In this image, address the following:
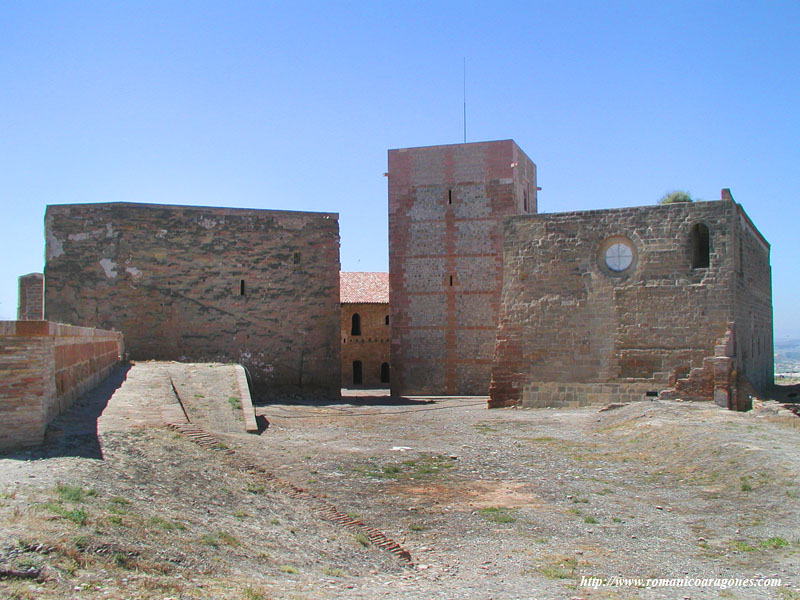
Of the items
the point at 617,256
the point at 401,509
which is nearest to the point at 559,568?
the point at 401,509

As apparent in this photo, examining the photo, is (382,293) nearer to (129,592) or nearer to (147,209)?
(147,209)

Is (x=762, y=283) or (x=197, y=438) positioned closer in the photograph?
(x=197, y=438)

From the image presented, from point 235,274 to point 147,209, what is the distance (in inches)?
129

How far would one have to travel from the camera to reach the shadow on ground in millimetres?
8086

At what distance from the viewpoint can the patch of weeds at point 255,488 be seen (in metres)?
8.52

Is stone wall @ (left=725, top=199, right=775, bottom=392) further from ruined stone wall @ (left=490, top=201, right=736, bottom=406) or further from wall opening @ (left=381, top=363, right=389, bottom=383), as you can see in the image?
wall opening @ (left=381, top=363, right=389, bottom=383)

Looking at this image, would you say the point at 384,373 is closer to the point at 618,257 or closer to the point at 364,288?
the point at 364,288

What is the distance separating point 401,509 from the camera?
28.0 feet

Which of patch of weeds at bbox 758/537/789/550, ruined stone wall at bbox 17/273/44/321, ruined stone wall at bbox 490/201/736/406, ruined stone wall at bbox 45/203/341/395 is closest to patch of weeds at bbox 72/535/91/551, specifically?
patch of weeds at bbox 758/537/789/550

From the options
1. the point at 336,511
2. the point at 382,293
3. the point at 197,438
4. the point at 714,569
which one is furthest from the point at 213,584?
the point at 382,293

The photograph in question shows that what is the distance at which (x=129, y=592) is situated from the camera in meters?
4.73

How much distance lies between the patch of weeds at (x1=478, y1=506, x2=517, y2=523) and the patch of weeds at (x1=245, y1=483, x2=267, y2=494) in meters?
2.50

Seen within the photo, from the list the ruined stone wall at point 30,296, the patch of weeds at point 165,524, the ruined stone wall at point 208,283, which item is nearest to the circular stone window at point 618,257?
the ruined stone wall at point 208,283

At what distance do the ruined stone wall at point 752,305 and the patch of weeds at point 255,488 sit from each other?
11192 millimetres
